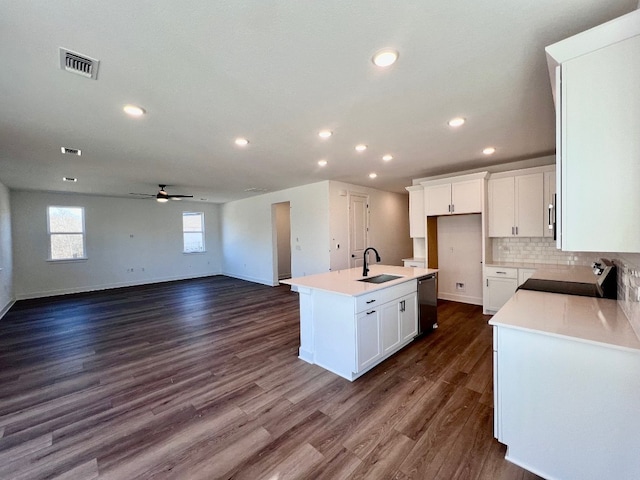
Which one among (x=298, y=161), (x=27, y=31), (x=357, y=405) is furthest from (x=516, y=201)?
(x=27, y=31)

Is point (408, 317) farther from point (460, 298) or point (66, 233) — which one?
point (66, 233)

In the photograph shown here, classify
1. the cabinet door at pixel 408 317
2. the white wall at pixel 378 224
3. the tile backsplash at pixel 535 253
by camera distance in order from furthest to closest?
1. the white wall at pixel 378 224
2. the tile backsplash at pixel 535 253
3. the cabinet door at pixel 408 317

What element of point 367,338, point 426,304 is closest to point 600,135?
point 367,338

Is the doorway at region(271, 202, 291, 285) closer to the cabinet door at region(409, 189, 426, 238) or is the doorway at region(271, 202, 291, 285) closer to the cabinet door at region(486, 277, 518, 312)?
the cabinet door at region(409, 189, 426, 238)

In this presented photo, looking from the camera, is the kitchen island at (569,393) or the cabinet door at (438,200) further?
the cabinet door at (438,200)

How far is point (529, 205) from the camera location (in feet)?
13.8

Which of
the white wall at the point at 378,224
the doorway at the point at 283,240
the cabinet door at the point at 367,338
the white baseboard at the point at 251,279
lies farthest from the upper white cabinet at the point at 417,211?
the doorway at the point at 283,240

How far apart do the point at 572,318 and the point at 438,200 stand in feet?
11.3

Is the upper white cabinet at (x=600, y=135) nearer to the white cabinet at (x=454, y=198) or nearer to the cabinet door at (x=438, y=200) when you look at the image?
the white cabinet at (x=454, y=198)

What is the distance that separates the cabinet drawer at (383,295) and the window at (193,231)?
308 inches

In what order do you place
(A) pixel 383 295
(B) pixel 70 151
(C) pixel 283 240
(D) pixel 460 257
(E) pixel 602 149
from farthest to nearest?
1. (C) pixel 283 240
2. (D) pixel 460 257
3. (B) pixel 70 151
4. (A) pixel 383 295
5. (E) pixel 602 149

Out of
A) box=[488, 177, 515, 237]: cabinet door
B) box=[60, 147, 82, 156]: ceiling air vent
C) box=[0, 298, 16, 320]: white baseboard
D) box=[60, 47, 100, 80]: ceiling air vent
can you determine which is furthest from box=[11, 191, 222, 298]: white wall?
box=[488, 177, 515, 237]: cabinet door

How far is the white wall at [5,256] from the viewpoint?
5.12 meters

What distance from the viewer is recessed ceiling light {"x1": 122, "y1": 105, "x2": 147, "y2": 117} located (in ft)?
7.73
